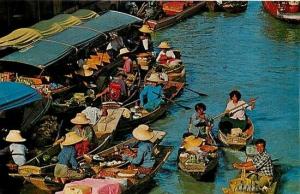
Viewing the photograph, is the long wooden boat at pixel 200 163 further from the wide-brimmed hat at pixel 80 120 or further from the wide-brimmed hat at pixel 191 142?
the wide-brimmed hat at pixel 80 120

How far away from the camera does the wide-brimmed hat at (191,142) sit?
11.4 m

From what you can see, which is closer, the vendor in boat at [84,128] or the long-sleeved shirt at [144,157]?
the long-sleeved shirt at [144,157]

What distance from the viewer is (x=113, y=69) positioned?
1608 centimetres

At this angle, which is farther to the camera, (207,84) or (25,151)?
(207,84)

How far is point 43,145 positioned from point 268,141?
4425 millimetres

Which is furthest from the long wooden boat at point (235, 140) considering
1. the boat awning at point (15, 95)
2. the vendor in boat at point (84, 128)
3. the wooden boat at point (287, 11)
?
the wooden boat at point (287, 11)

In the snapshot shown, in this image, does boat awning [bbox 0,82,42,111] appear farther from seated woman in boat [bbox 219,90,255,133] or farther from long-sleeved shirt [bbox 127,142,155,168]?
seated woman in boat [bbox 219,90,255,133]

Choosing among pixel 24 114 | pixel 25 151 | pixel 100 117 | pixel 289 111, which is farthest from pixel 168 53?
pixel 25 151

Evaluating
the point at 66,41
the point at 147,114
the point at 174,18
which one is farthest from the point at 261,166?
the point at 174,18

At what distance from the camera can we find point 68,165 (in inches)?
412

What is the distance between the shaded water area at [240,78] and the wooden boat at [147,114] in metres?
0.27

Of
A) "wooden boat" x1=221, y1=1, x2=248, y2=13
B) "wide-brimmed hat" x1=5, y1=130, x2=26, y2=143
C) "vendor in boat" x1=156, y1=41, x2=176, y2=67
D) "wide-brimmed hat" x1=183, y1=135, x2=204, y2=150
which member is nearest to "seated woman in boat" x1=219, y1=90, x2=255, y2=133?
"wide-brimmed hat" x1=183, y1=135, x2=204, y2=150

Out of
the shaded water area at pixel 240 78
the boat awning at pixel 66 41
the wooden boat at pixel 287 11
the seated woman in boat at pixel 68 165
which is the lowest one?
the shaded water area at pixel 240 78

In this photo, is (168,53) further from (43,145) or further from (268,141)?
(43,145)
